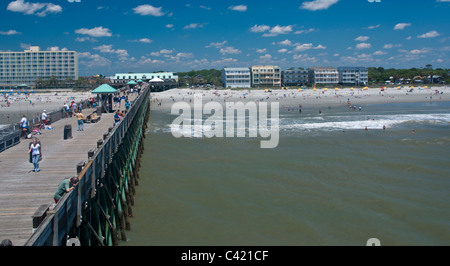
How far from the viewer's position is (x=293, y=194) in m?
16.3

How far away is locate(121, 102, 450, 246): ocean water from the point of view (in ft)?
40.7

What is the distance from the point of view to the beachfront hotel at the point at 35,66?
159625mm

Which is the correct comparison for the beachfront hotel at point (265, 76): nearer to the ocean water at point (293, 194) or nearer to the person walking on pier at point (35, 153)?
the ocean water at point (293, 194)

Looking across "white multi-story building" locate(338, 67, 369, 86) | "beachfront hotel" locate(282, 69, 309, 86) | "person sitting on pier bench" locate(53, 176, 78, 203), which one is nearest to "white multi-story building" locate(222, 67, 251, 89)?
"beachfront hotel" locate(282, 69, 309, 86)

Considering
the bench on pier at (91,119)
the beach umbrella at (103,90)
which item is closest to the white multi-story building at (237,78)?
the beach umbrella at (103,90)

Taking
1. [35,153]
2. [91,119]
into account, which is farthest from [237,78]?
[35,153]

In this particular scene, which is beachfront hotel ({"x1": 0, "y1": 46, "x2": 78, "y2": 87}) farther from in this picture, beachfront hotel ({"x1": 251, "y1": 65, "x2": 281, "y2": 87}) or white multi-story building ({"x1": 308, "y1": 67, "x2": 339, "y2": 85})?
white multi-story building ({"x1": 308, "y1": 67, "x2": 339, "y2": 85})

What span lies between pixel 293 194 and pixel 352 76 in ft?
429

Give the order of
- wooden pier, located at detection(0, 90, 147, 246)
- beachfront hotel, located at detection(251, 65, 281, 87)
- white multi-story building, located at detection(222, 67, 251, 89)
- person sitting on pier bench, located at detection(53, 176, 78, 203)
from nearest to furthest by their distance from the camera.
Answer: wooden pier, located at detection(0, 90, 147, 246) → person sitting on pier bench, located at detection(53, 176, 78, 203) → white multi-story building, located at detection(222, 67, 251, 89) → beachfront hotel, located at detection(251, 65, 281, 87)

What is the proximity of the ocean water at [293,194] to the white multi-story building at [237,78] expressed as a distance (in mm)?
100048

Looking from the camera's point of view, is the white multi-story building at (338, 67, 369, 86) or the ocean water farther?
the white multi-story building at (338, 67, 369, 86)

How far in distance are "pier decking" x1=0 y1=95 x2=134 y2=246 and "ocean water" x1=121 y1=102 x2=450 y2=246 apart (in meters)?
3.14

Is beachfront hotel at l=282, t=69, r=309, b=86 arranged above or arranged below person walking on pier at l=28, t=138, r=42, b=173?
above
